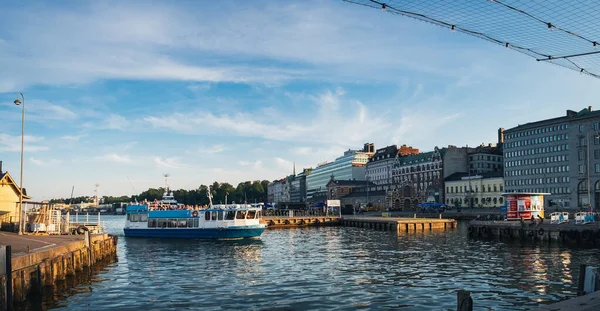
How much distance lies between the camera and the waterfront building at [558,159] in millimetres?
135625

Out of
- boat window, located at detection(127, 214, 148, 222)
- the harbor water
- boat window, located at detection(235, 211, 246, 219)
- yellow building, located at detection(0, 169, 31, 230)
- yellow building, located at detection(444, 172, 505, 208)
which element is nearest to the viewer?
the harbor water

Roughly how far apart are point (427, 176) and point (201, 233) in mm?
124076

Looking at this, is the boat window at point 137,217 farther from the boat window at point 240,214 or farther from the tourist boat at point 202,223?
the boat window at point 240,214

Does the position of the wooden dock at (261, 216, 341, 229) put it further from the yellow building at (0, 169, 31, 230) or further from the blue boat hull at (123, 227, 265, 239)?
the yellow building at (0, 169, 31, 230)

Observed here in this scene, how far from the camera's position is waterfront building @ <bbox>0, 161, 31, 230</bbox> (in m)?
62.6

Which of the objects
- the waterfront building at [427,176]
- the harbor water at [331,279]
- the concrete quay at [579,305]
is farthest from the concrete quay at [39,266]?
the waterfront building at [427,176]

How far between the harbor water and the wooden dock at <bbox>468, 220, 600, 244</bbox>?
213 inches

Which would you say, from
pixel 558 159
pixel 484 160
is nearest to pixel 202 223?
pixel 558 159

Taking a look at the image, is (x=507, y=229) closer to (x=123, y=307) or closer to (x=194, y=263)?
(x=194, y=263)

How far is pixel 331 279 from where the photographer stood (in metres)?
38.0

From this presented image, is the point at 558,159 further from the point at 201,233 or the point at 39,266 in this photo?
the point at 39,266

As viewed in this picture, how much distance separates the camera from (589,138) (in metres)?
136

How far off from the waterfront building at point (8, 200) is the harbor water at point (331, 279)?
16749mm

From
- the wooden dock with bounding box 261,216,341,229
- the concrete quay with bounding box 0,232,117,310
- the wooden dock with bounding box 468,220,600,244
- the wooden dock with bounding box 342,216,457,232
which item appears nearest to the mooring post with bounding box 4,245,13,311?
the concrete quay with bounding box 0,232,117,310
